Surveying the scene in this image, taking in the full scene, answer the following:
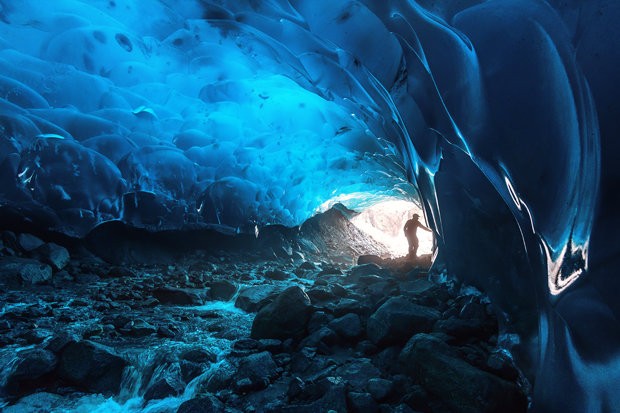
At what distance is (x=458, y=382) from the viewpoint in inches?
94.4

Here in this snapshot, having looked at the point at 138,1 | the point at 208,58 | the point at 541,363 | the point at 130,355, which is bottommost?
the point at 130,355

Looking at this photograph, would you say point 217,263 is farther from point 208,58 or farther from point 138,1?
point 138,1

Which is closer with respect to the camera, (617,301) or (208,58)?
(617,301)

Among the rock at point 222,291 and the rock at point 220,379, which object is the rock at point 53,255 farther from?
the rock at point 220,379

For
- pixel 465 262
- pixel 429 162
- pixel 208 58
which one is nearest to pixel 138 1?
pixel 208 58

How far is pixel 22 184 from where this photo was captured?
6.88 m

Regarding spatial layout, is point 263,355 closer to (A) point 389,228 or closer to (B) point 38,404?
(B) point 38,404

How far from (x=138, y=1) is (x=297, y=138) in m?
4.56

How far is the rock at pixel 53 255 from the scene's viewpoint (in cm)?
692

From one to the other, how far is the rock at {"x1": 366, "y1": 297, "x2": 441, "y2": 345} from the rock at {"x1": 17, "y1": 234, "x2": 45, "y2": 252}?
688cm

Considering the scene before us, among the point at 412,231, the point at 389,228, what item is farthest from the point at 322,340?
the point at 389,228

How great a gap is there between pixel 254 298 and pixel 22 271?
154 inches

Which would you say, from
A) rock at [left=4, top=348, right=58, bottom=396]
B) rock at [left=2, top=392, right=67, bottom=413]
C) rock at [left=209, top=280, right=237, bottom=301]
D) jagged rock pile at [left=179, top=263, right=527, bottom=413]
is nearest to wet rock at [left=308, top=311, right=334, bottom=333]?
jagged rock pile at [left=179, top=263, right=527, bottom=413]

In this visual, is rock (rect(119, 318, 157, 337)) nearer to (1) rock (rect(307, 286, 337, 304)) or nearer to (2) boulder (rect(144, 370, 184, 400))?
(2) boulder (rect(144, 370, 184, 400))
